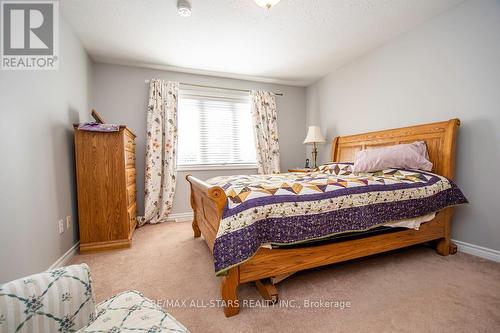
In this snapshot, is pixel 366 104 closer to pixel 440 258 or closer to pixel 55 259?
pixel 440 258

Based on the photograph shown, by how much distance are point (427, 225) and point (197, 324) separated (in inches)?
85.5

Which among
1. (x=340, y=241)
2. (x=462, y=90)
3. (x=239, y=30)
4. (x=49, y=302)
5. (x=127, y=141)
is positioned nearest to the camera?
(x=49, y=302)

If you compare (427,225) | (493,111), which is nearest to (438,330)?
(427,225)

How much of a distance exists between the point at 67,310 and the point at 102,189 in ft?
6.17

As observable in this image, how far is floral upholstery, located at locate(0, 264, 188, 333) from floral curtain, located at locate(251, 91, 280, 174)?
328 centimetres

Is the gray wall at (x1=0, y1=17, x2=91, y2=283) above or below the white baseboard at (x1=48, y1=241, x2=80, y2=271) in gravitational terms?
above

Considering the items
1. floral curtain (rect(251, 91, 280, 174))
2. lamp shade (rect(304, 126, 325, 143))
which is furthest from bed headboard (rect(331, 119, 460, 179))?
floral curtain (rect(251, 91, 280, 174))

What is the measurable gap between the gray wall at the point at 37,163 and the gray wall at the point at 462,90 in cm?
373

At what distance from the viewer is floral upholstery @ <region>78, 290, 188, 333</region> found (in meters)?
0.70

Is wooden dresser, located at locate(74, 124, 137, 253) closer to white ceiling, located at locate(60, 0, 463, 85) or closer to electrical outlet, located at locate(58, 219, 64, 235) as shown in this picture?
electrical outlet, located at locate(58, 219, 64, 235)

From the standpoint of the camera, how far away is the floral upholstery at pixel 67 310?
0.65m

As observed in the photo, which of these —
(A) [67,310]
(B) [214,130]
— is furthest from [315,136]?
(A) [67,310]

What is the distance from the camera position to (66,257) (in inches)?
81.8

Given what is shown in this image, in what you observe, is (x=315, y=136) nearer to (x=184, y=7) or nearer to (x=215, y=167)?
(x=215, y=167)
